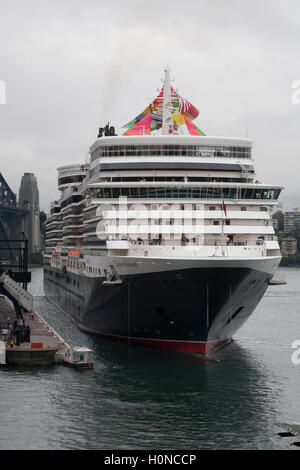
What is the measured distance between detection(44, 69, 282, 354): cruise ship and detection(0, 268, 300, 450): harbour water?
222cm

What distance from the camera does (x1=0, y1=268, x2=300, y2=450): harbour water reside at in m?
24.5

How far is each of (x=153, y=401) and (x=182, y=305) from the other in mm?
7471

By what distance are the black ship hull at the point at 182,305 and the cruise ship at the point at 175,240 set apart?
0.06 meters

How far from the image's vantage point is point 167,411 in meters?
27.8

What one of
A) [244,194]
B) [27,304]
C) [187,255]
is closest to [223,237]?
[187,255]

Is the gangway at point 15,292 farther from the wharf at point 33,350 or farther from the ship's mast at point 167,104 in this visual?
the ship's mast at point 167,104

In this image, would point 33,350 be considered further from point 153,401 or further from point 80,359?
point 153,401

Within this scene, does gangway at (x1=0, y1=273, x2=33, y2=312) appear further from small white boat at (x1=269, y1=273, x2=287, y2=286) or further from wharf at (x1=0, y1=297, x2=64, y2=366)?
small white boat at (x1=269, y1=273, x2=287, y2=286)

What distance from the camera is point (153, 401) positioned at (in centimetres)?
2928

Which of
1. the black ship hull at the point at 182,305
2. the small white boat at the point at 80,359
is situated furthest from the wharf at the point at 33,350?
the black ship hull at the point at 182,305

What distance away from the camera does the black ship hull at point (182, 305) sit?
1373 inches

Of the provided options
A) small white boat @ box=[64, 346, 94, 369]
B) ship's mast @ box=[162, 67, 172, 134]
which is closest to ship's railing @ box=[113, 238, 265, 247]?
small white boat @ box=[64, 346, 94, 369]

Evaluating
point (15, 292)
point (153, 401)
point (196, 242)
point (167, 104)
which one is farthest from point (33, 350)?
point (167, 104)

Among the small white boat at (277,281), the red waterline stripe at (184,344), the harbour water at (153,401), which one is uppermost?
the small white boat at (277,281)
